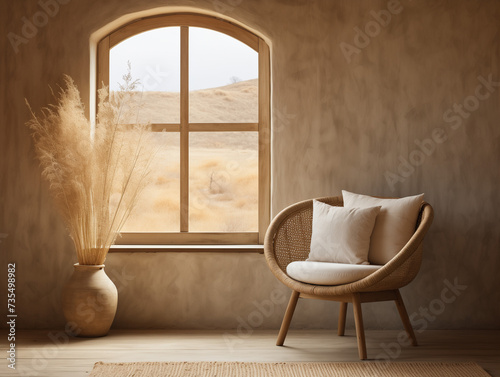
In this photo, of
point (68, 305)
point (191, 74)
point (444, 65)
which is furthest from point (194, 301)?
point (444, 65)

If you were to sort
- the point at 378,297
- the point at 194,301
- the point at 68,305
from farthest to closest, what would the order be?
the point at 194,301 < the point at 68,305 < the point at 378,297

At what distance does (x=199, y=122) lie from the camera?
154 inches

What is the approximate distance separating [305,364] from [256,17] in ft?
7.37

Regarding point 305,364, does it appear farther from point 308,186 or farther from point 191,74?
point 191,74

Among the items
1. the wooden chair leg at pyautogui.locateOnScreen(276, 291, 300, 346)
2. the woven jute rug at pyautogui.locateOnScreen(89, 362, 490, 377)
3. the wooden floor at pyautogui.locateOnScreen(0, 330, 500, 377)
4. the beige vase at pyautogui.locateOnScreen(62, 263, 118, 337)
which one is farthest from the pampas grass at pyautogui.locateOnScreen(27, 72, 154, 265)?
the wooden chair leg at pyautogui.locateOnScreen(276, 291, 300, 346)

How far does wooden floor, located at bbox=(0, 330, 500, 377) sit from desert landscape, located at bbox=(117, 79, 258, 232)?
749 mm

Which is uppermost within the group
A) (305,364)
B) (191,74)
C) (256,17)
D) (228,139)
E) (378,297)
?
(256,17)

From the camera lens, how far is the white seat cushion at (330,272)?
2.85 m

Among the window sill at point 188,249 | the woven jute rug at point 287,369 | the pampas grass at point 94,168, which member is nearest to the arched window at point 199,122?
the window sill at point 188,249

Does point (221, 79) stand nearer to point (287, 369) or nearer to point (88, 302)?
point (88, 302)

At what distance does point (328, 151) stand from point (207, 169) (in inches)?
32.8

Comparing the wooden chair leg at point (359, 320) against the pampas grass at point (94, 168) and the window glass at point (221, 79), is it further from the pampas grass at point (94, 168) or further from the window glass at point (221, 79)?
the window glass at point (221, 79)

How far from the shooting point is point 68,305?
3340 mm

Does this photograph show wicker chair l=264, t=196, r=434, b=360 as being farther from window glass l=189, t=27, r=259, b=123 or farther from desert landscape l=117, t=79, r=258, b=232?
window glass l=189, t=27, r=259, b=123
